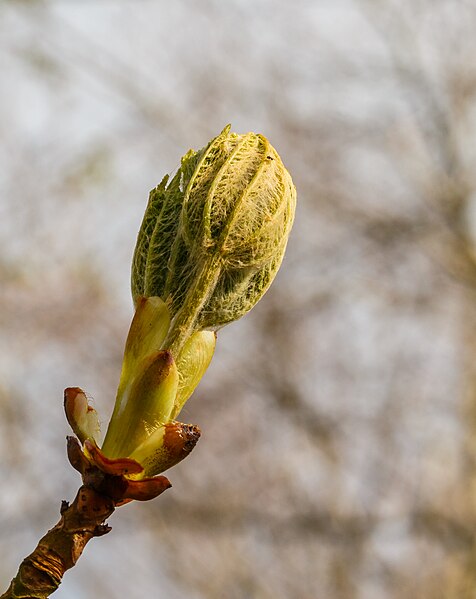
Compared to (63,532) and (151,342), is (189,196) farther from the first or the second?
(63,532)

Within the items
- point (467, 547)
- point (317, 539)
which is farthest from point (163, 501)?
point (467, 547)

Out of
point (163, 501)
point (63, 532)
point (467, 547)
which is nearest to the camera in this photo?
point (63, 532)

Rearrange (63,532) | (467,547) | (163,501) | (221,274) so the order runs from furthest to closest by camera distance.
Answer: (163,501) → (467,547) → (221,274) → (63,532)

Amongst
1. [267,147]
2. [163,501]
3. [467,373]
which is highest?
[467,373]

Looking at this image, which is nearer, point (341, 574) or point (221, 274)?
point (221, 274)

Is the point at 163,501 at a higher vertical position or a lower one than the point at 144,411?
higher

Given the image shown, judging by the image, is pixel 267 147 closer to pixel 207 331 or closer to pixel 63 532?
pixel 207 331

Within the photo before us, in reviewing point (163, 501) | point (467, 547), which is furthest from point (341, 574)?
point (163, 501)
